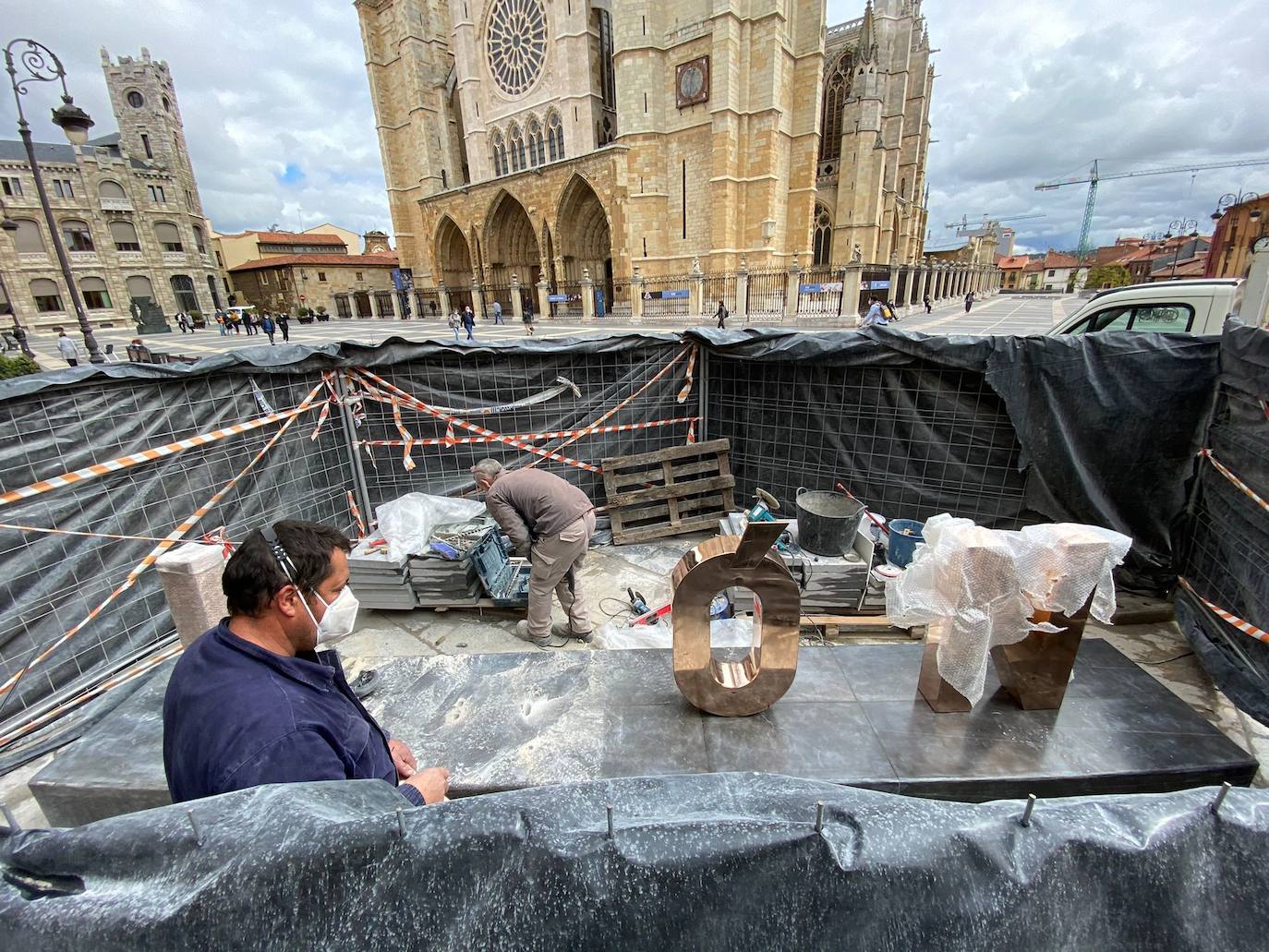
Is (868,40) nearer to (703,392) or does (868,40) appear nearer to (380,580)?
(703,392)

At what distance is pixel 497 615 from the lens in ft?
15.6

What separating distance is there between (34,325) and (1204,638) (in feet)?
193

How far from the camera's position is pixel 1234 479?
146 inches

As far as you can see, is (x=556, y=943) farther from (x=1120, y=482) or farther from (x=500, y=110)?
(x=500, y=110)

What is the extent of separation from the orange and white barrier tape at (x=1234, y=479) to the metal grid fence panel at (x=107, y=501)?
7421 millimetres

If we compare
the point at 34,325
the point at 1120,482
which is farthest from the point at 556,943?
the point at 34,325

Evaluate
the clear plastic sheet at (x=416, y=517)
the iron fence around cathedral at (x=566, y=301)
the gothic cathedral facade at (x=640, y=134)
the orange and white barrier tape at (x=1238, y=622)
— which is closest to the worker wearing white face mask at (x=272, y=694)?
the clear plastic sheet at (x=416, y=517)

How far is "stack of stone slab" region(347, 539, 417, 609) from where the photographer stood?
4.46m

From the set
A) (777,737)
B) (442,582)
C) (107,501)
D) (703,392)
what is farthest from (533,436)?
(777,737)

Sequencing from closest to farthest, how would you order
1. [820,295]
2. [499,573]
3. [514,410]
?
[499,573] → [514,410] → [820,295]

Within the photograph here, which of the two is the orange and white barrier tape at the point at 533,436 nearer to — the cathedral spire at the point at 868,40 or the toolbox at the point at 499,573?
the toolbox at the point at 499,573

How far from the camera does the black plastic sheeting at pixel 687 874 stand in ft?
3.14

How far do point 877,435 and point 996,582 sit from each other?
3303 mm

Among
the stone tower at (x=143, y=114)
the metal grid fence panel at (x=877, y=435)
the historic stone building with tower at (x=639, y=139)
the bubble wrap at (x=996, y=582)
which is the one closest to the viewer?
the bubble wrap at (x=996, y=582)
